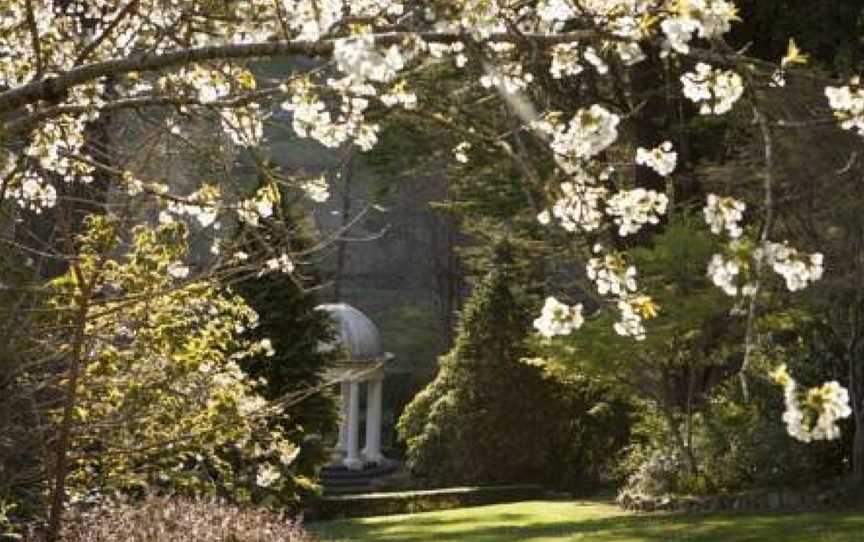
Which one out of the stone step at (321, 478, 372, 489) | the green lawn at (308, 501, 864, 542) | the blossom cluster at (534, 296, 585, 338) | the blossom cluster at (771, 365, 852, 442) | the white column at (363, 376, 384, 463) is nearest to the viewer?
the blossom cluster at (771, 365, 852, 442)

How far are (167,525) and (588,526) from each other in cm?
706

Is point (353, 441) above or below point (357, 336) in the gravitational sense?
below

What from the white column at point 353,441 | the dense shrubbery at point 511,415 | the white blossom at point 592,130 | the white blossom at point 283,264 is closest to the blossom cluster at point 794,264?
the white blossom at point 592,130

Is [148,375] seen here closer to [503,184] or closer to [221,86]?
[221,86]

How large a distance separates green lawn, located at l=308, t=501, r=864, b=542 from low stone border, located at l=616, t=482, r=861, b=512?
524mm

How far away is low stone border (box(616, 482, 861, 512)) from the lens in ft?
44.3

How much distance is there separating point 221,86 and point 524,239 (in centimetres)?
1573

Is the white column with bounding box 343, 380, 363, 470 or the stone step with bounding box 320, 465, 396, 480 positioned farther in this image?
the white column with bounding box 343, 380, 363, 470

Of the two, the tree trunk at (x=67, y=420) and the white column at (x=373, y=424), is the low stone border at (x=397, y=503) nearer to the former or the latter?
the white column at (x=373, y=424)

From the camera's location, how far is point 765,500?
46.2 feet

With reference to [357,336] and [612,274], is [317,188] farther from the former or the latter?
[357,336]

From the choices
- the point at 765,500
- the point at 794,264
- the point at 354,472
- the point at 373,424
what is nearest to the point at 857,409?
the point at 765,500

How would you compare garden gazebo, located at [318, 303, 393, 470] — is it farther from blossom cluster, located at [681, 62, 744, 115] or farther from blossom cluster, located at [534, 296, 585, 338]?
blossom cluster, located at [534, 296, 585, 338]

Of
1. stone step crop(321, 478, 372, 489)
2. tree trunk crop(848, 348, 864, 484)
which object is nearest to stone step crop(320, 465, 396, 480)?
stone step crop(321, 478, 372, 489)
